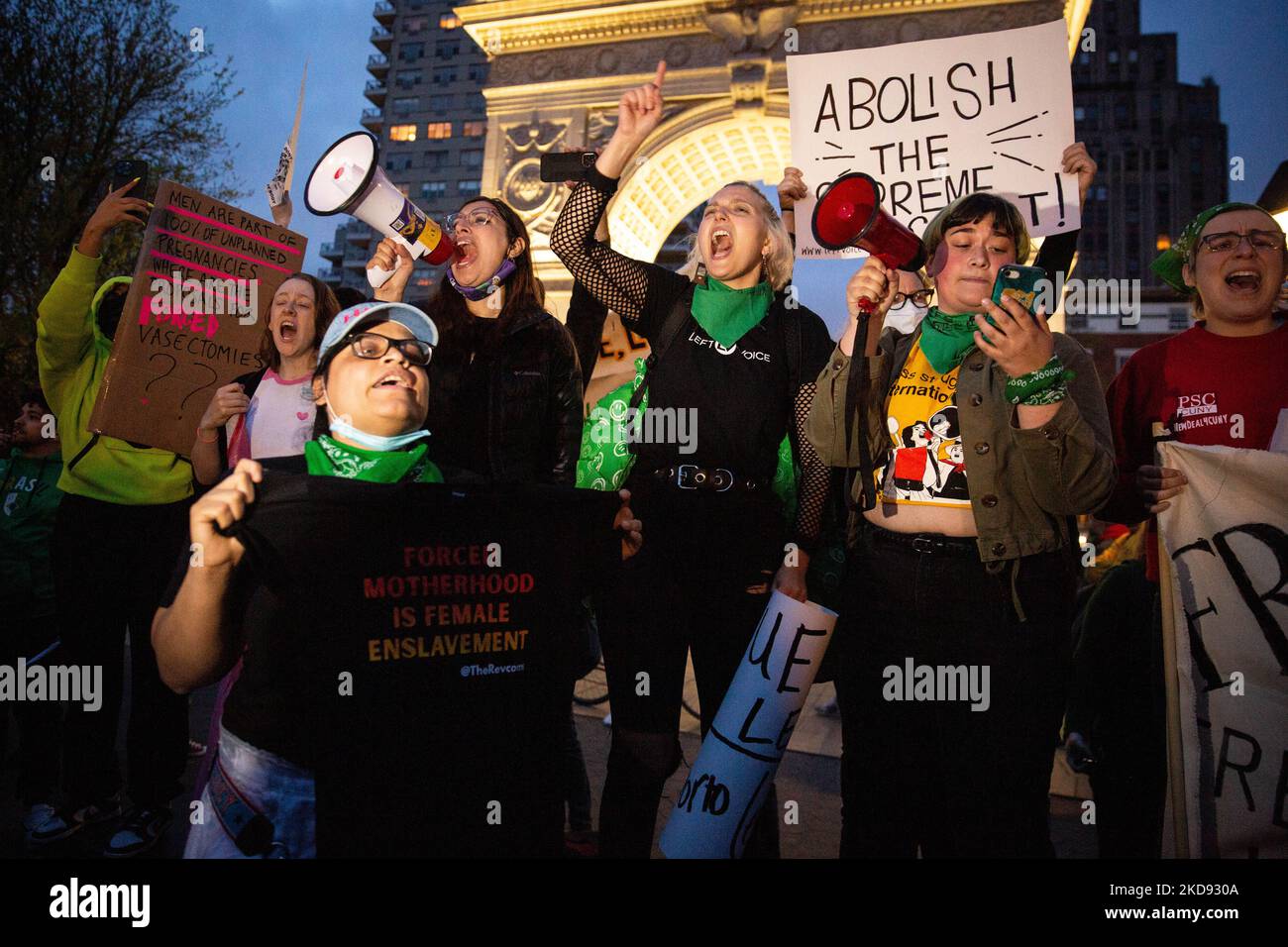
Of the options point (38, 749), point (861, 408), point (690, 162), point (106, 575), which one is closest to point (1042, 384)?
point (861, 408)

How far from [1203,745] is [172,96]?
16.6 meters

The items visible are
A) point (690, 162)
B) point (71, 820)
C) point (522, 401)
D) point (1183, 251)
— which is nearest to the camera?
point (522, 401)

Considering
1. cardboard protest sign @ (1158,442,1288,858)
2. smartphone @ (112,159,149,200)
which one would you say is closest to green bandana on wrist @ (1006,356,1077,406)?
cardboard protest sign @ (1158,442,1288,858)

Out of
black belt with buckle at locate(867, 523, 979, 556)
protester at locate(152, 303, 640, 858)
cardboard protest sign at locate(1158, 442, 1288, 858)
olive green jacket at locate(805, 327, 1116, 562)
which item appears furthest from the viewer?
cardboard protest sign at locate(1158, 442, 1288, 858)

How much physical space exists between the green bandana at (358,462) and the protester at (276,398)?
36.2 inches

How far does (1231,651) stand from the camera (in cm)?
261

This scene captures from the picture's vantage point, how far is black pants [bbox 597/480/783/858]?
8.64 feet

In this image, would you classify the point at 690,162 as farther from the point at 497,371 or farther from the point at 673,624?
the point at 673,624

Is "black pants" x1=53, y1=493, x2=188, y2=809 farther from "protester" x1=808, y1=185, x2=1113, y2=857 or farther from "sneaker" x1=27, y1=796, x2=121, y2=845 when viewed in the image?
"protester" x1=808, y1=185, x2=1113, y2=857

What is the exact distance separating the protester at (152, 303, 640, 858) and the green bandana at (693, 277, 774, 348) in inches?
41.5

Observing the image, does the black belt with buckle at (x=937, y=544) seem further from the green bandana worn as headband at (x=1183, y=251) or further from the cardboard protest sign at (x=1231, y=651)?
the green bandana worn as headband at (x=1183, y=251)

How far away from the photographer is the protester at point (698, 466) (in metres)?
2.66

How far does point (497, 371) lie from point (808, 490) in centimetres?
124
